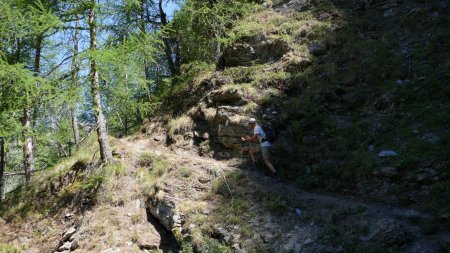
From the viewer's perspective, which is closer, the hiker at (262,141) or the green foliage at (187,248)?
the green foliage at (187,248)

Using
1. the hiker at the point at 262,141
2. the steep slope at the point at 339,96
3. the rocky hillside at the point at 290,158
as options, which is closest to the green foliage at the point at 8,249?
the rocky hillside at the point at 290,158

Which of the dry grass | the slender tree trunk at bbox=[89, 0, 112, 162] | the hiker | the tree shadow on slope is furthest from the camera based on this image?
the dry grass

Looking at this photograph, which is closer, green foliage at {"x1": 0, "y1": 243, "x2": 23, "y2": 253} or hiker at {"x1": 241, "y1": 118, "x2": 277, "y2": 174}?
hiker at {"x1": 241, "y1": 118, "x2": 277, "y2": 174}

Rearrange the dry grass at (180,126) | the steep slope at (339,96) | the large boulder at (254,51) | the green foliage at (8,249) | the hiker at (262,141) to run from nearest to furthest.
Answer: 1. the steep slope at (339,96)
2. the hiker at (262,141)
3. the green foliage at (8,249)
4. the dry grass at (180,126)
5. the large boulder at (254,51)

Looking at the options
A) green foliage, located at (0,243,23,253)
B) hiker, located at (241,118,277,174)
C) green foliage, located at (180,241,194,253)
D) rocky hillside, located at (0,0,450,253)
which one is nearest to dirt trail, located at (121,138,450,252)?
rocky hillside, located at (0,0,450,253)

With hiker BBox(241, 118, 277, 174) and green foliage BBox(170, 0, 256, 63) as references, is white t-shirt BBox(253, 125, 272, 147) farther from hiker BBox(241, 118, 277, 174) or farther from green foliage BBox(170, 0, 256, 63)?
green foliage BBox(170, 0, 256, 63)

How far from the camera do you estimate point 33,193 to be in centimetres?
1265

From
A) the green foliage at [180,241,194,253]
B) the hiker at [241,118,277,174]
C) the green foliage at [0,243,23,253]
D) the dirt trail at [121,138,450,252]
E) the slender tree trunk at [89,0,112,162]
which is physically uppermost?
the slender tree trunk at [89,0,112,162]

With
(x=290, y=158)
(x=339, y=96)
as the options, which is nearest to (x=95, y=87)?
(x=290, y=158)

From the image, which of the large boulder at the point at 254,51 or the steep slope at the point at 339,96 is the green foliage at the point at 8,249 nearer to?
the steep slope at the point at 339,96

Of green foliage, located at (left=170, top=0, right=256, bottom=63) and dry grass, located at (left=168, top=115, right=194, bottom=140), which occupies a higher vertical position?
green foliage, located at (left=170, top=0, right=256, bottom=63)

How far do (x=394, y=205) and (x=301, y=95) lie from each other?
5288mm

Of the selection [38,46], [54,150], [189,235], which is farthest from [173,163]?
[54,150]

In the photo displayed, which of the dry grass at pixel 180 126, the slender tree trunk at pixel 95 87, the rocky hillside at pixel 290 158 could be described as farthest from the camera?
the dry grass at pixel 180 126
